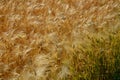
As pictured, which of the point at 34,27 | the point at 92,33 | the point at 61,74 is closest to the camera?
the point at 61,74

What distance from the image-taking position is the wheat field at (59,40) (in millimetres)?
3244

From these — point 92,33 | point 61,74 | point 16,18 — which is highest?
point 16,18

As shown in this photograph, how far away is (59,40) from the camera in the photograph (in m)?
3.63

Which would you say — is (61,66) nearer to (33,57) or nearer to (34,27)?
(33,57)

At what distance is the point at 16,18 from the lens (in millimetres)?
4285

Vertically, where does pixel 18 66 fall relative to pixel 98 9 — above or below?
below

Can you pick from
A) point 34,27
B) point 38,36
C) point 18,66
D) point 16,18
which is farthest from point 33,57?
point 16,18

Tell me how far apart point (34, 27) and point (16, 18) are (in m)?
0.34

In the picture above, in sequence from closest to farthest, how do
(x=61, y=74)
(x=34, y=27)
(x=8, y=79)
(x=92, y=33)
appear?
(x=61, y=74) → (x=8, y=79) → (x=92, y=33) → (x=34, y=27)

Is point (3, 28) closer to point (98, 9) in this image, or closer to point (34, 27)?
point (34, 27)

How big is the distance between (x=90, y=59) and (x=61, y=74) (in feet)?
1.01

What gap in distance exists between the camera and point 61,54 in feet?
11.3

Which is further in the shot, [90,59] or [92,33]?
[92,33]

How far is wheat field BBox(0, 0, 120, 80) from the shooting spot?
324cm
